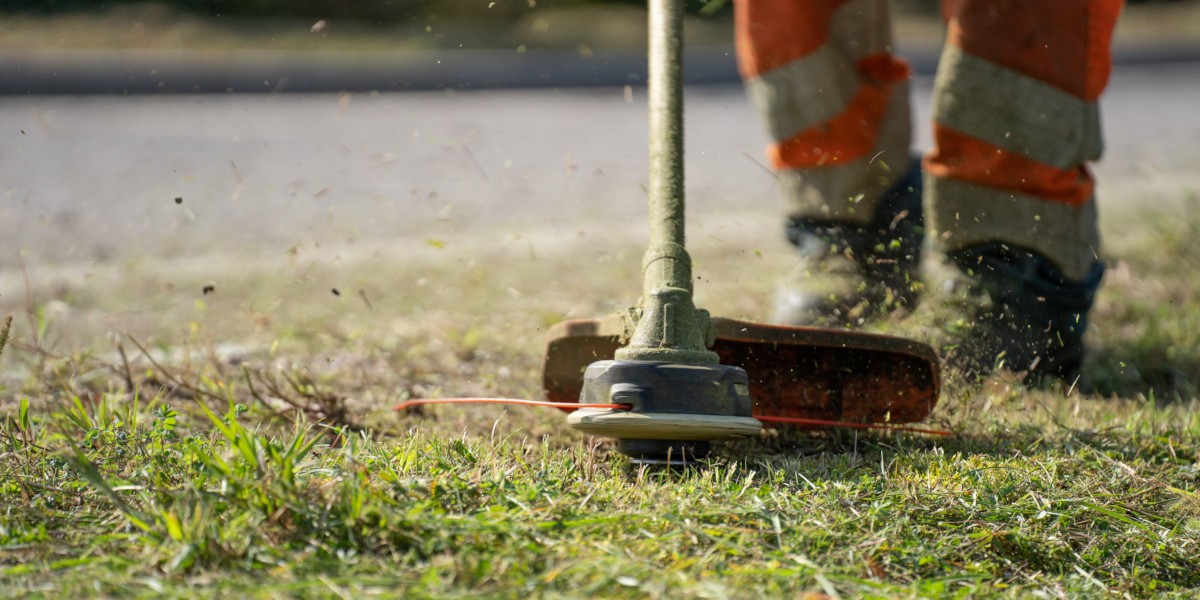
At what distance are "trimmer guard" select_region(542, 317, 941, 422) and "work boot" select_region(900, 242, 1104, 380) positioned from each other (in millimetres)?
281

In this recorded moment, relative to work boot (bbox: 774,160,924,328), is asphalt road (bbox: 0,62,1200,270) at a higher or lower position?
higher

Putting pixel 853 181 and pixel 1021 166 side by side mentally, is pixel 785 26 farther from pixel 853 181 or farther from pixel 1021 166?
pixel 1021 166

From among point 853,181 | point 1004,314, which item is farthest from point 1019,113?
point 853,181

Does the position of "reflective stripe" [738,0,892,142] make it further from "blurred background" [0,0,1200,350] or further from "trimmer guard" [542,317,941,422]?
"trimmer guard" [542,317,941,422]

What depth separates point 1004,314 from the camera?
2477mm

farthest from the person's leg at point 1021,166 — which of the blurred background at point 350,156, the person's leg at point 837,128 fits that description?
the blurred background at point 350,156

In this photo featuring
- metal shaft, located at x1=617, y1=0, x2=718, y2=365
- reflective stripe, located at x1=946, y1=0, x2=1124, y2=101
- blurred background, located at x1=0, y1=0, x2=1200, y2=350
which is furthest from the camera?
blurred background, located at x1=0, y1=0, x2=1200, y2=350

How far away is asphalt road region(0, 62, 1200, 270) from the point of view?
4.47m

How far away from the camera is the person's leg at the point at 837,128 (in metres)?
2.82

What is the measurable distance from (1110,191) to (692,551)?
15.0 feet

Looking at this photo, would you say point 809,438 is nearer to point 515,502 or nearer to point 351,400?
point 515,502

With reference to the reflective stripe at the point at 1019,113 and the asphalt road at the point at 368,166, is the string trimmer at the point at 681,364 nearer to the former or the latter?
the reflective stripe at the point at 1019,113

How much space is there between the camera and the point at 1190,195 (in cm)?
395

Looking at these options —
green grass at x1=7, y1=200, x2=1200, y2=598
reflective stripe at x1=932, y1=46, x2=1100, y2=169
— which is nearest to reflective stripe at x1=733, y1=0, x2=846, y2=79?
reflective stripe at x1=932, y1=46, x2=1100, y2=169
